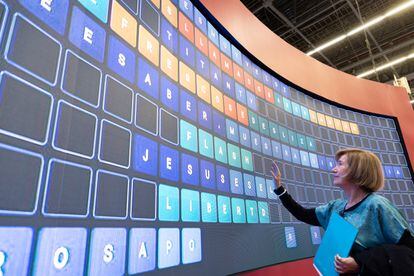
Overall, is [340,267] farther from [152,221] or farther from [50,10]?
[50,10]

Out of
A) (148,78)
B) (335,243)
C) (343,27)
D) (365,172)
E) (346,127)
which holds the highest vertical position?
(343,27)

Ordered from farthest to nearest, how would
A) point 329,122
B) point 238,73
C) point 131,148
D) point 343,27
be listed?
point 343,27 → point 329,122 → point 238,73 → point 131,148

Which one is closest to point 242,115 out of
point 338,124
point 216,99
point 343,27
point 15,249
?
point 216,99

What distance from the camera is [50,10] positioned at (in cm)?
49

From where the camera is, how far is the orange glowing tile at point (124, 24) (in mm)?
655

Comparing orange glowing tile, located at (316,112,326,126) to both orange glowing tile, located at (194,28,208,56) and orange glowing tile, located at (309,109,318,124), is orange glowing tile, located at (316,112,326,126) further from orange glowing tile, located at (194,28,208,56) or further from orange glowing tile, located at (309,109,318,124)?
orange glowing tile, located at (194,28,208,56)

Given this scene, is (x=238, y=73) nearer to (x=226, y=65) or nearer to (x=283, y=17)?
(x=226, y=65)

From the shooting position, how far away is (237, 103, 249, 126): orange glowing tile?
1.20 m

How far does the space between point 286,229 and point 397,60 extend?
17.8 feet

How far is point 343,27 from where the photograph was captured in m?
4.35

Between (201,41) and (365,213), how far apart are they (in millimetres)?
841

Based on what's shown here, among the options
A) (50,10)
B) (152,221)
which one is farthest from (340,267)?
(50,10)

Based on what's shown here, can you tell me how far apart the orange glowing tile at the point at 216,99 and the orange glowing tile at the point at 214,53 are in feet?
0.48

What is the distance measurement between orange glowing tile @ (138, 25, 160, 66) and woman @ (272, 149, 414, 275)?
2.25 feet
